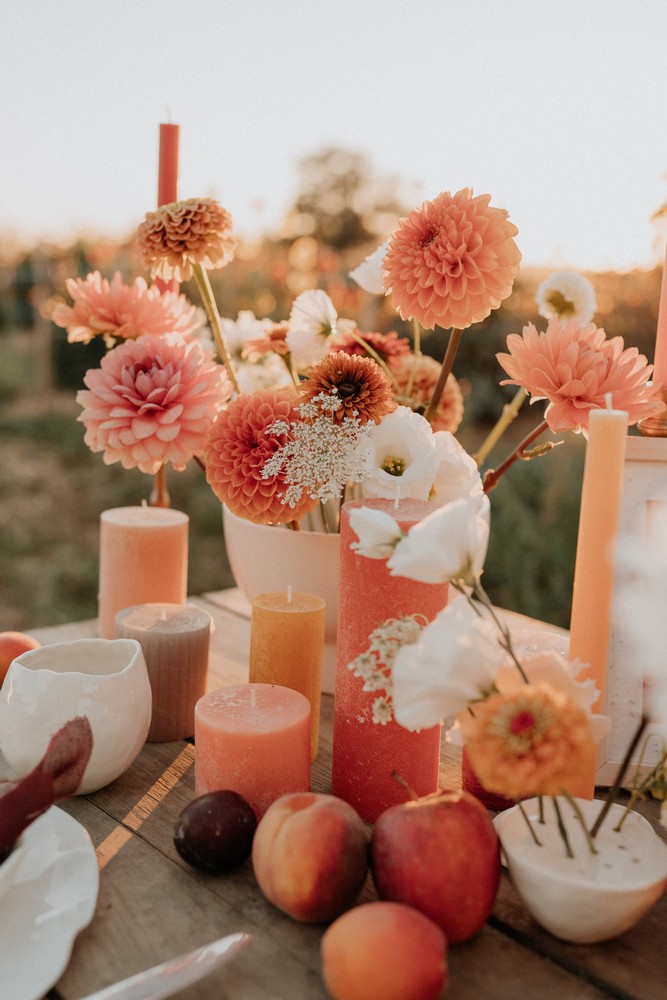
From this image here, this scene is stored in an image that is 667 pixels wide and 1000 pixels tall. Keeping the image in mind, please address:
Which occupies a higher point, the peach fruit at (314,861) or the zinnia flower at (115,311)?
the zinnia flower at (115,311)

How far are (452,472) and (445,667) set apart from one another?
0.87 feet

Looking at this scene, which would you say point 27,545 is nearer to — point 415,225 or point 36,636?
point 36,636

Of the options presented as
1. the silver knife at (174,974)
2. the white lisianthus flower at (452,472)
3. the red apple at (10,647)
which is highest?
the white lisianthus flower at (452,472)

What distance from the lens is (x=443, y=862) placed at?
0.51 metres

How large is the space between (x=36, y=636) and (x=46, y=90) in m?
4.10

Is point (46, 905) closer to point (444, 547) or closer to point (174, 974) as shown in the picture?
point (174, 974)

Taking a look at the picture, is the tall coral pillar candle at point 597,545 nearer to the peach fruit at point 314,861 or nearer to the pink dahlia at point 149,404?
the peach fruit at point 314,861

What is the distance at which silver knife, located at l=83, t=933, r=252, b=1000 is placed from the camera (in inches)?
18.2

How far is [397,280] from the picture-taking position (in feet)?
2.38

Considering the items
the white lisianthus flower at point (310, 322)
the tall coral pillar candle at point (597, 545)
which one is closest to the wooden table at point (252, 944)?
the tall coral pillar candle at point (597, 545)

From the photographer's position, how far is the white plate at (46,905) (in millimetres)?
489

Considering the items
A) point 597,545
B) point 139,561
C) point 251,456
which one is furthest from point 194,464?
point 597,545

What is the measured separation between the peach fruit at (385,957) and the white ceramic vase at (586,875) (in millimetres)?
89

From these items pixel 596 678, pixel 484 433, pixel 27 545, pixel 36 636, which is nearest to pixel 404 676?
pixel 596 678
